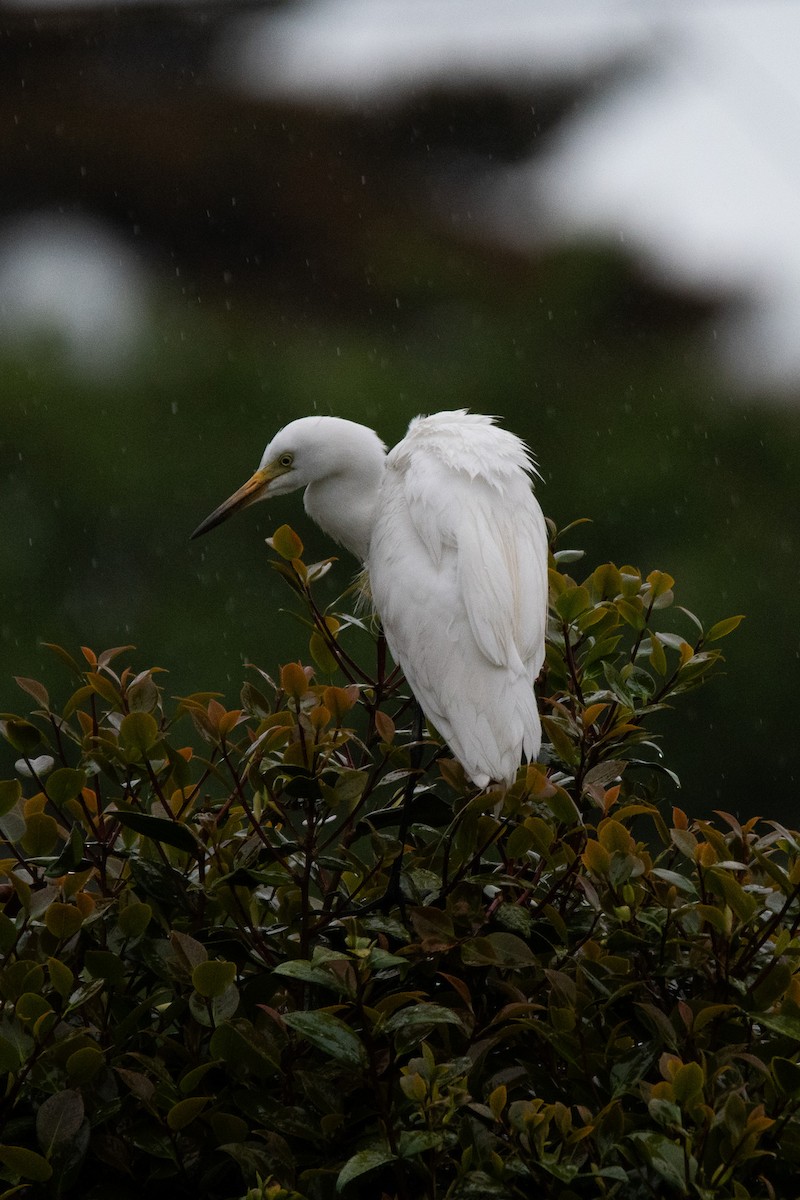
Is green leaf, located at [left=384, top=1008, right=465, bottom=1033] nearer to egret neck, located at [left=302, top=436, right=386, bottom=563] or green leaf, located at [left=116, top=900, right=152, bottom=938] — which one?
green leaf, located at [left=116, top=900, right=152, bottom=938]

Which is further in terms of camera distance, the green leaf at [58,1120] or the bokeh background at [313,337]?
the bokeh background at [313,337]

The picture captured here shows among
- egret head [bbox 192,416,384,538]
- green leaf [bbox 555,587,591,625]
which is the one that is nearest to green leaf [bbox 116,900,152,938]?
green leaf [bbox 555,587,591,625]

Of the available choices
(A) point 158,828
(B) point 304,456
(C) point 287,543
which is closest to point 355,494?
(B) point 304,456

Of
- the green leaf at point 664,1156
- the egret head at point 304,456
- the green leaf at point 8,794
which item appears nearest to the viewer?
the green leaf at point 664,1156

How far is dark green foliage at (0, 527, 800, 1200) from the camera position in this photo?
0.94 meters

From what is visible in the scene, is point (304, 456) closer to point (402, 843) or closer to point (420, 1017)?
point (402, 843)

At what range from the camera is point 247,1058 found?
3.25 feet

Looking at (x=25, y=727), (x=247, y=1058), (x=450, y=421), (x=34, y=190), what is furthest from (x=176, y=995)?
(x=34, y=190)

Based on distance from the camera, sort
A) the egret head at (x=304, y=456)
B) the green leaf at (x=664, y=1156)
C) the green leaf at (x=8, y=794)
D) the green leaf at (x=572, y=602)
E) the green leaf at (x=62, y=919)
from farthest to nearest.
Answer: the egret head at (x=304, y=456), the green leaf at (x=572, y=602), the green leaf at (x=8, y=794), the green leaf at (x=62, y=919), the green leaf at (x=664, y=1156)

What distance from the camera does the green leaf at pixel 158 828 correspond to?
41.2 inches

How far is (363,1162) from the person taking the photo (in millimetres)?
898

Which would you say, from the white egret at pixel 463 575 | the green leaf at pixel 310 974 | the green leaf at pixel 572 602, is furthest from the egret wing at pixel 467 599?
the green leaf at pixel 310 974

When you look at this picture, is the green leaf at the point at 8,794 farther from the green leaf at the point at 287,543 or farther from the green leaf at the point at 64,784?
the green leaf at the point at 287,543

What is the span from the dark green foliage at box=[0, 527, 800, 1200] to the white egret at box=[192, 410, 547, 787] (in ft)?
0.43
